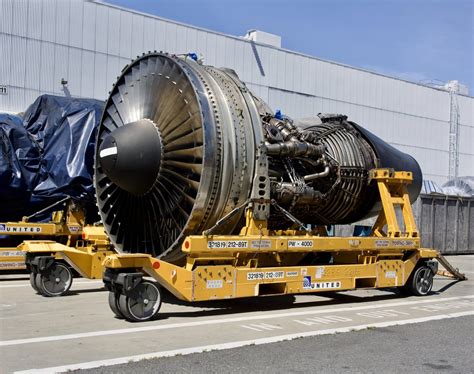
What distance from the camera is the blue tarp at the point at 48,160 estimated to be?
36.1 ft

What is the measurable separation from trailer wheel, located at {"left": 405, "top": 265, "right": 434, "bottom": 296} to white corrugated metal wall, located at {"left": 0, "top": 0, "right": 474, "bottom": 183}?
546 inches

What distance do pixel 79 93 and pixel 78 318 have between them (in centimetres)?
1450

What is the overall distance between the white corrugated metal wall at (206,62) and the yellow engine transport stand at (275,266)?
13.3m

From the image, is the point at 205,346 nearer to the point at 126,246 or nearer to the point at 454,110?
the point at 126,246

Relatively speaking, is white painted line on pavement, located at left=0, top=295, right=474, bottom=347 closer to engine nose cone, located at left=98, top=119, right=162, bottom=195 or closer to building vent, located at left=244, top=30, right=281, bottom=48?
engine nose cone, located at left=98, top=119, right=162, bottom=195

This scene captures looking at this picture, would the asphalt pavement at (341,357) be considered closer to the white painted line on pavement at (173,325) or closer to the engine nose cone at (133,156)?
the white painted line on pavement at (173,325)

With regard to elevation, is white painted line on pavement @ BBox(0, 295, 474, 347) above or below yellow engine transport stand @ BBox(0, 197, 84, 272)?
below

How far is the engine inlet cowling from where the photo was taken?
7.85 meters

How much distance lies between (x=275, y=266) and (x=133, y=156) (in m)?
2.47

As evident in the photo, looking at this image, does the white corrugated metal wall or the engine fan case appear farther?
the white corrugated metal wall

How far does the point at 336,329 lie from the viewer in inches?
279

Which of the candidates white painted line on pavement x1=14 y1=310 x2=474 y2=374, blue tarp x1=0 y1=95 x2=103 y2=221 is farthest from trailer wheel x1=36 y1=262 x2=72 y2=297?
white painted line on pavement x1=14 y1=310 x2=474 y2=374

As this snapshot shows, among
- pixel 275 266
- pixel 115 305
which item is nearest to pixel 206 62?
pixel 275 266

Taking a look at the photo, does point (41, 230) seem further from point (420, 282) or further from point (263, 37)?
point (263, 37)
